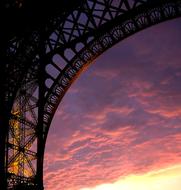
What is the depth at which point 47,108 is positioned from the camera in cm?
2625

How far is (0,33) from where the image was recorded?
84.2 ft

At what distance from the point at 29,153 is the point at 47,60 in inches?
200

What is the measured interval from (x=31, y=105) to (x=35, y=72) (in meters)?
1.83

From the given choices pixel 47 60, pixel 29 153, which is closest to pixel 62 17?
pixel 47 60

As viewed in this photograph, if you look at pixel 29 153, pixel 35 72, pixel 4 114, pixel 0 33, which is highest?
pixel 0 33

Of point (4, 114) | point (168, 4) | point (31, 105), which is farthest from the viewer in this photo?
point (31, 105)

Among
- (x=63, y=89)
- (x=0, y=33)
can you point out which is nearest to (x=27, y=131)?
(x=63, y=89)

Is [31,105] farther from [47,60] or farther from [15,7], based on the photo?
[15,7]

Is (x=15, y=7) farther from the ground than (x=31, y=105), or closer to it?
farther from the ground

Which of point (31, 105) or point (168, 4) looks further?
point (31, 105)

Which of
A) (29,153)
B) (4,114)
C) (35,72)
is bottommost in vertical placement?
(29,153)

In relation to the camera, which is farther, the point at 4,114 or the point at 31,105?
the point at 31,105

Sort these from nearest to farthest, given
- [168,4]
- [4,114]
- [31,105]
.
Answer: [168,4]
[4,114]
[31,105]

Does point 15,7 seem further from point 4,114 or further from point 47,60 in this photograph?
point 4,114
